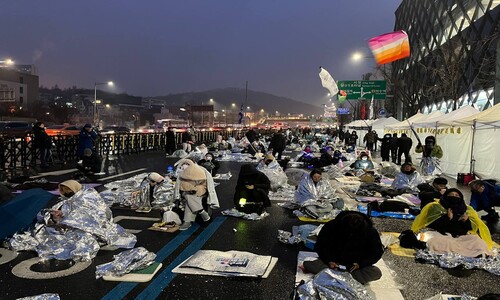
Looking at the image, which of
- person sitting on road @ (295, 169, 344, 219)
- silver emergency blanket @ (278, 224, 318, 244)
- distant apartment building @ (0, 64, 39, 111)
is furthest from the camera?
distant apartment building @ (0, 64, 39, 111)

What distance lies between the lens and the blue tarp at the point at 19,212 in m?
5.36

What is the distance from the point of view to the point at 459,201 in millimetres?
5703

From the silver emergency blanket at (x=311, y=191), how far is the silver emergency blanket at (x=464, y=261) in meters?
3.16

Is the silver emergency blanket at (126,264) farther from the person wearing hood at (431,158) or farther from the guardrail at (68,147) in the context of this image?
the person wearing hood at (431,158)

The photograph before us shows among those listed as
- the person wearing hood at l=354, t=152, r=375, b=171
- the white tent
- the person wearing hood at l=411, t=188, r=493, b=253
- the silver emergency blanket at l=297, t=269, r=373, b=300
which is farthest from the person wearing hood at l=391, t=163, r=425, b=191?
the silver emergency blanket at l=297, t=269, r=373, b=300

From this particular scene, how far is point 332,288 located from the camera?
3.61 meters

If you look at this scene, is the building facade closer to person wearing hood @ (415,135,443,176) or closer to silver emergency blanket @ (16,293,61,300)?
person wearing hood @ (415,135,443,176)

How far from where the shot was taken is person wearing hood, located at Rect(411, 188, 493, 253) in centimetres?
547

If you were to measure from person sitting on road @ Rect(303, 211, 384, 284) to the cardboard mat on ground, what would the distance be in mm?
886

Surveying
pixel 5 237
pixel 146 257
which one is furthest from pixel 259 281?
pixel 5 237

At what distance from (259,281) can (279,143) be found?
14933 millimetres

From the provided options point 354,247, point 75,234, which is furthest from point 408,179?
point 75,234

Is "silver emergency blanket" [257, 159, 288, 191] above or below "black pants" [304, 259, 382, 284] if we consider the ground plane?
above

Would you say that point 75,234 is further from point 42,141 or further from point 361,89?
point 361,89
